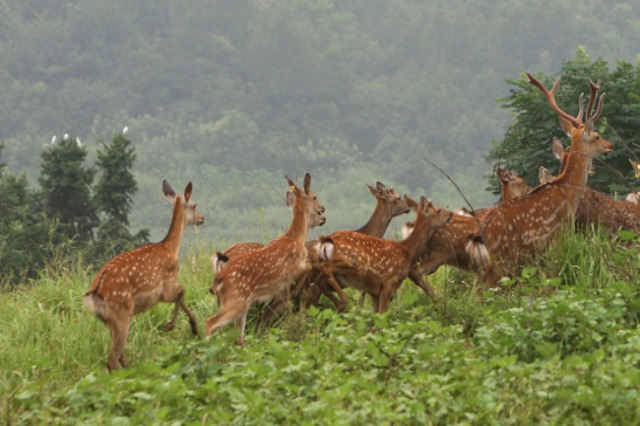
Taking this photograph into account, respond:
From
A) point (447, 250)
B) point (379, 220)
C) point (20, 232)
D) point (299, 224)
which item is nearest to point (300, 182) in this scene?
point (20, 232)

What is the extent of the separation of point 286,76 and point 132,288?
96.3m

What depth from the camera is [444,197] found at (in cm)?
7688

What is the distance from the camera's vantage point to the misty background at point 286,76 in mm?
88625

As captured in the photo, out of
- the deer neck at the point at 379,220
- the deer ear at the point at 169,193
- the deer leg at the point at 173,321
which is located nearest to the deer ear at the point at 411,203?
the deer neck at the point at 379,220

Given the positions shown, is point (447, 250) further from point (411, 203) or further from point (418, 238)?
point (411, 203)

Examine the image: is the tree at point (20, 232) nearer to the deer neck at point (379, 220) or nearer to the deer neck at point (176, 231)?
the deer neck at point (379, 220)

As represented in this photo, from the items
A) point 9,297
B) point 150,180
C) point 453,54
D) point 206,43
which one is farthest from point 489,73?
point 9,297

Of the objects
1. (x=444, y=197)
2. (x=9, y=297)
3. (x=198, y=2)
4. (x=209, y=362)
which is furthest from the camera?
(x=198, y=2)

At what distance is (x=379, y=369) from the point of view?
750 cm

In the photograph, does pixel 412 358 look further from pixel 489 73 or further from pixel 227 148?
pixel 489 73

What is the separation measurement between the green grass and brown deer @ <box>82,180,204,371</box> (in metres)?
0.35

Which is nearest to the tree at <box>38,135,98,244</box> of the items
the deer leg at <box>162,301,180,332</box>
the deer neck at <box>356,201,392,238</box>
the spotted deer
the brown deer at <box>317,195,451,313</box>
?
the deer neck at <box>356,201,392,238</box>

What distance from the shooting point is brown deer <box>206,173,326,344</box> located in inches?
355

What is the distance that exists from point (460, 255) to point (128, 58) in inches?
3733
